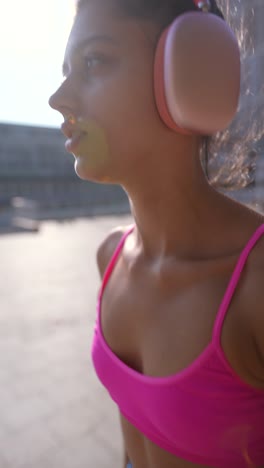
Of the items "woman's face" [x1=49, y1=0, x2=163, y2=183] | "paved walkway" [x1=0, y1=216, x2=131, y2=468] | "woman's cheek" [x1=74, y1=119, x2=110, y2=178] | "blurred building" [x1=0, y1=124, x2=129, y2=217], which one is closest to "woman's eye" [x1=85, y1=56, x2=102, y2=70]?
"woman's face" [x1=49, y1=0, x2=163, y2=183]

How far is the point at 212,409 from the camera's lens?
726 millimetres

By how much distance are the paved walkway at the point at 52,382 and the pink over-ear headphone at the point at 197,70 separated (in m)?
2.00

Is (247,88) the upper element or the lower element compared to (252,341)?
upper

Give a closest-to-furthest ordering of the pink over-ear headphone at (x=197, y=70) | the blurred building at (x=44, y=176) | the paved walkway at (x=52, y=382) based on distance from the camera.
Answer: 1. the pink over-ear headphone at (x=197, y=70)
2. the paved walkway at (x=52, y=382)
3. the blurred building at (x=44, y=176)

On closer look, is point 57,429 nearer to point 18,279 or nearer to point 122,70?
point 122,70

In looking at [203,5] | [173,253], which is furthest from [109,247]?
[203,5]

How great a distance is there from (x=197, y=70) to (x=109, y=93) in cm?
17

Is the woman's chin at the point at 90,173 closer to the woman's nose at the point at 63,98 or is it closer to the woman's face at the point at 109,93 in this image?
the woman's face at the point at 109,93

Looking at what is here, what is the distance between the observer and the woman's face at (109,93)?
2.41 feet

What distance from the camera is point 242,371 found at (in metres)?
0.69

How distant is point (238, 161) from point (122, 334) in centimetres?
53

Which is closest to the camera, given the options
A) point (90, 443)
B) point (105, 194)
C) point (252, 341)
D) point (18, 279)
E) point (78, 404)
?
point (252, 341)

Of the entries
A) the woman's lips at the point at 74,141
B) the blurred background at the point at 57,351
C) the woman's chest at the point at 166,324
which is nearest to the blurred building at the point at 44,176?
the blurred background at the point at 57,351

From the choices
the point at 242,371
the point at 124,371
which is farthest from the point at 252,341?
the point at 124,371
